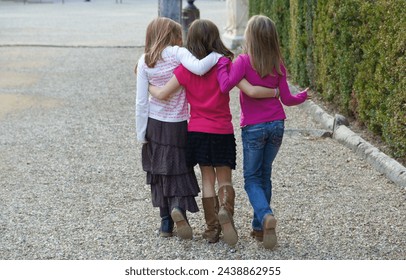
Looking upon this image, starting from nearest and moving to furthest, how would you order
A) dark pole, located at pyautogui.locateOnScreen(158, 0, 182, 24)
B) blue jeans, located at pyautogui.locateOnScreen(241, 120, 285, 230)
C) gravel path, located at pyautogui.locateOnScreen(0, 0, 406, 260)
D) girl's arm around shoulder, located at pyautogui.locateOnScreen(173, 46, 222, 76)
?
girl's arm around shoulder, located at pyautogui.locateOnScreen(173, 46, 222, 76)
blue jeans, located at pyautogui.locateOnScreen(241, 120, 285, 230)
gravel path, located at pyautogui.locateOnScreen(0, 0, 406, 260)
dark pole, located at pyautogui.locateOnScreen(158, 0, 182, 24)

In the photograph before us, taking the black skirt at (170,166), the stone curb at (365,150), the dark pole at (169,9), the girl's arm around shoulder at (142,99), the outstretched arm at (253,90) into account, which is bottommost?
the stone curb at (365,150)

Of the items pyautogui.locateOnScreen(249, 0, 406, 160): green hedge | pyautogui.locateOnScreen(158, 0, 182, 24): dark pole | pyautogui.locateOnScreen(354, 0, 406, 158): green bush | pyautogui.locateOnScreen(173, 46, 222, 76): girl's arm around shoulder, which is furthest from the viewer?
pyautogui.locateOnScreen(158, 0, 182, 24): dark pole

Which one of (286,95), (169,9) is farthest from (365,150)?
(169,9)

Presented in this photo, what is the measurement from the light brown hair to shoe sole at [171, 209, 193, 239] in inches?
37.5

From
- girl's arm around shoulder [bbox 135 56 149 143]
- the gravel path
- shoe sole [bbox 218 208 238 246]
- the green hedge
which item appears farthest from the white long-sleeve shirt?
the green hedge

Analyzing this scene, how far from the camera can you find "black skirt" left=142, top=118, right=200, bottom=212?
5.67 metres

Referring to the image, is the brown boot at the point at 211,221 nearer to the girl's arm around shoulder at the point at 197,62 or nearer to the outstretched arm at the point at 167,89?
the outstretched arm at the point at 167,89

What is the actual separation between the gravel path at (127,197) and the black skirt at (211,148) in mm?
517

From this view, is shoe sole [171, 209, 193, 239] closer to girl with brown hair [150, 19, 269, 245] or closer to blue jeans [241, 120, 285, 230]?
girl with brown hair [150, 19, 269, 245]

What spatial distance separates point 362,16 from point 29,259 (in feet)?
15.3

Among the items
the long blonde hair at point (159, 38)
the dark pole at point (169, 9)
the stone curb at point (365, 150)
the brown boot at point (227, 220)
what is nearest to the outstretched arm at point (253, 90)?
the long blonde hair at point (159, 38)

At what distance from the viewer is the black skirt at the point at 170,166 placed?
5.67m

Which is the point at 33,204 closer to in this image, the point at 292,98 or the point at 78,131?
the point at 292,98

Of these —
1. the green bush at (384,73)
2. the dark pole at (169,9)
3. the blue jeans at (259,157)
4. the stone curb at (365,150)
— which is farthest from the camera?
the dark pole at (169,9)
